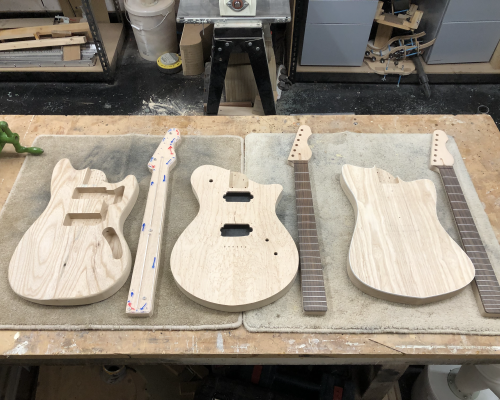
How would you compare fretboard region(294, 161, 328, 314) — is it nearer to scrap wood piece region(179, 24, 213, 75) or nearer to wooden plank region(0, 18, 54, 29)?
scrap wood piece region(179, 24, 213, 75)

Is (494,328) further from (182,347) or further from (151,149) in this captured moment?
(151,149)

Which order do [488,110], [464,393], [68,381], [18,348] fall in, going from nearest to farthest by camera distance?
[18,348], [464,393], [68,381], [488,110]

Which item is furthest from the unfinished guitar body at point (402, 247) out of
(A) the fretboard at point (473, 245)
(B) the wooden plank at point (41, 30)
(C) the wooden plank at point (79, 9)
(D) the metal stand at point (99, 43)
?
(C) the wooden plank at point (79, 9)

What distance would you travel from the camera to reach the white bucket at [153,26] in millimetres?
2844

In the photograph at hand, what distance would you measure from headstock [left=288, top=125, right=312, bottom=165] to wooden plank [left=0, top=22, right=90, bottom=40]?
2378 millimetres

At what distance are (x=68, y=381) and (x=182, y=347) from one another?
107 centimetres

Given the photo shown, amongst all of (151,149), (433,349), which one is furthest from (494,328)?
(151,149)

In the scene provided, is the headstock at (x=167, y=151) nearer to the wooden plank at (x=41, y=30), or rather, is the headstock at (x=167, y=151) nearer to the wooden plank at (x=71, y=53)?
the wooden plank at (x=71, y=53)

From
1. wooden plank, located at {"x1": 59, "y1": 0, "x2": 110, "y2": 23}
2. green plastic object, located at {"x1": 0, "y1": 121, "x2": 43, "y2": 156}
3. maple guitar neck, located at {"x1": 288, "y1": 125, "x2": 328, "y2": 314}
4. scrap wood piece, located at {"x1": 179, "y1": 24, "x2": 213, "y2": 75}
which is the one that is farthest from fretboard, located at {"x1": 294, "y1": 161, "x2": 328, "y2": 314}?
wooden plank, located at {"x1": 59, "y1": 0, "x2": 110, "y2": 23}

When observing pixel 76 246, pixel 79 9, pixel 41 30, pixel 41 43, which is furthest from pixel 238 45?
pixel 79 9

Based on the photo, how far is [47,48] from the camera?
2979mm

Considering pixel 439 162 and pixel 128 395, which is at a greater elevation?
pixel 439 162

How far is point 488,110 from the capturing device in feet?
9.55

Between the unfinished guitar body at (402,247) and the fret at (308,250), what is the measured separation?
11cm
